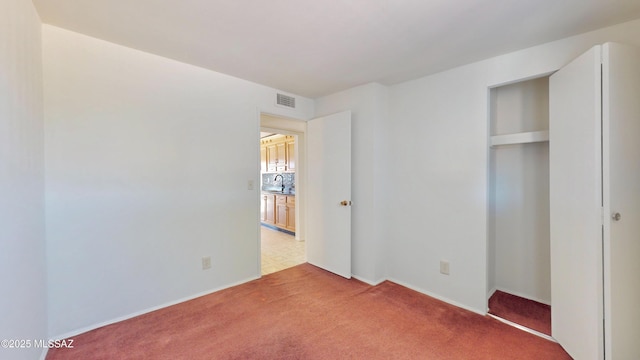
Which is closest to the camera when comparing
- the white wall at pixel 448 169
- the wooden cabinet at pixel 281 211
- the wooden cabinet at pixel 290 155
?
the white wall at pixel 448 169

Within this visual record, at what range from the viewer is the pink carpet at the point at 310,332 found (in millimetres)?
1816

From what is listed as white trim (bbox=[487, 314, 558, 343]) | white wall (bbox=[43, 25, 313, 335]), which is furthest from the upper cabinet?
white trim (bbox=[487, 314, 558, 343])

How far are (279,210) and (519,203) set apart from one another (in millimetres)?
4318

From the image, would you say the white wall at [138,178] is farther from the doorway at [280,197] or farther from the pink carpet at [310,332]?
the doorway at [280,197]

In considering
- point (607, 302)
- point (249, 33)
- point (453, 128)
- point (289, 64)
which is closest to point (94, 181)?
point (249, 33)

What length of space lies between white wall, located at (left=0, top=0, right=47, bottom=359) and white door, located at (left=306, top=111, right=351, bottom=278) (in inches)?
101

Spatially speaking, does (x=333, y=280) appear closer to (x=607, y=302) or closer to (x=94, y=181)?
(x=607, y=302)

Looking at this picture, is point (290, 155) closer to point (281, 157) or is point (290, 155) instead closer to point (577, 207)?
point (281, 157)

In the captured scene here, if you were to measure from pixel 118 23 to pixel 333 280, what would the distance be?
10.1 ft

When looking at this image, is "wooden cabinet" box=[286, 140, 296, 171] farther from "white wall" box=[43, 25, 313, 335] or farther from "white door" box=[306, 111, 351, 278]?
"white wall" box=[43, 25, 313, 335]

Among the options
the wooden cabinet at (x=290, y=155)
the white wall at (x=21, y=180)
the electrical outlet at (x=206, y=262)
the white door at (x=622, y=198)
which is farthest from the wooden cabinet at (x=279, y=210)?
the white door at (x=622, y=198)

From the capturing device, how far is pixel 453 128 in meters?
2.58

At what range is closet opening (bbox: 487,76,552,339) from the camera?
2.42 m

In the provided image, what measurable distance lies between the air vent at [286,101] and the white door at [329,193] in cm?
35
